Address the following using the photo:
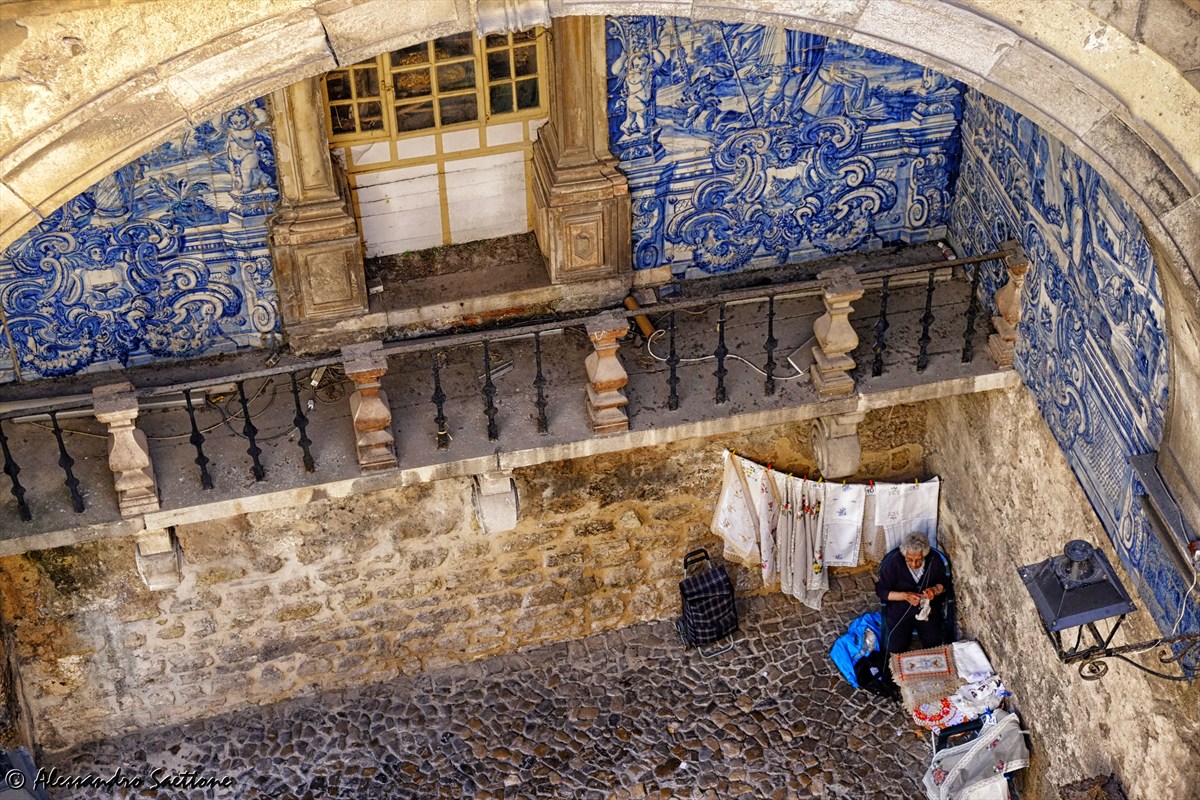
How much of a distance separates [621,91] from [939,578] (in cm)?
333

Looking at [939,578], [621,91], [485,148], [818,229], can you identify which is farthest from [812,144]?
[939,578]

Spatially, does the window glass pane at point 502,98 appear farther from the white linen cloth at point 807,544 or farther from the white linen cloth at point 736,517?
the white linen cloth at point 807,544

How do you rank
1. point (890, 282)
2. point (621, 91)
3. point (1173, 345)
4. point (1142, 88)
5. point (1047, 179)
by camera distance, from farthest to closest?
point (890, 282) → point (621, 91) → point (1047, 179) → point (1173, 345) → point (1142, 88)

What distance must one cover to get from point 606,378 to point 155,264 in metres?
2.31

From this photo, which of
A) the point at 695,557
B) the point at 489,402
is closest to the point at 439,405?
the point at 489,402

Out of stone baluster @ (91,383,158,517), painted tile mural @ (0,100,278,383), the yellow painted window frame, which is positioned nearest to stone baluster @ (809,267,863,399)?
Result: the yellow painted window frame

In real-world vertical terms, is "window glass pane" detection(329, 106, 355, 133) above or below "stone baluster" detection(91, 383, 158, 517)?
above

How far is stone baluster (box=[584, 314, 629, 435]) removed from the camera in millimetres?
7633

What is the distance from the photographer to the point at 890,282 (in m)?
8.63

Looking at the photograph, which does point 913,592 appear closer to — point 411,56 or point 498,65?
point 498,65

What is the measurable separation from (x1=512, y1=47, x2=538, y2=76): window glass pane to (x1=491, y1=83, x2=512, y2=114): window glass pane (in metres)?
0.10

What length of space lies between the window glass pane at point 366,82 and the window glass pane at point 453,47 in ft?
1.02

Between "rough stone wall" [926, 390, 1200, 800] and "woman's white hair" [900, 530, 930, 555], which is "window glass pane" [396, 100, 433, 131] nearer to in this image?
"rough stone wall" [926, 390, 1200, 800]

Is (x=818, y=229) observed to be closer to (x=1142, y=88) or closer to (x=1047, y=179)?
(x=1047, y=179)
